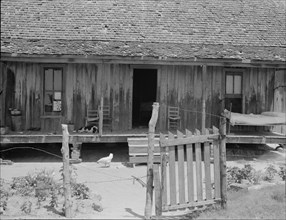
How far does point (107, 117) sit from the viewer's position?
16.3 m

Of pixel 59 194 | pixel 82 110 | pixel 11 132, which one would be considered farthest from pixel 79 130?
pixel 59 194

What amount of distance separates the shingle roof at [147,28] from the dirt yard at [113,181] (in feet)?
12.6

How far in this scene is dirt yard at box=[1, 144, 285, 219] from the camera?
343 inches

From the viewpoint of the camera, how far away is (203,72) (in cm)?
1533

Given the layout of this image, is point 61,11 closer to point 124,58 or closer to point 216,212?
point 124,58

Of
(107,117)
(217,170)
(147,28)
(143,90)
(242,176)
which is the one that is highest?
(147,28)

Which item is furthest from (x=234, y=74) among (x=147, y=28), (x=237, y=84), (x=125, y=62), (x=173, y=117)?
(x=125, y=62)

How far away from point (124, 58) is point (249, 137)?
5.47 m

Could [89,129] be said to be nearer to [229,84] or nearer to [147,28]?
[147,28]

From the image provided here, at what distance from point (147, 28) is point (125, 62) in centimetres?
275

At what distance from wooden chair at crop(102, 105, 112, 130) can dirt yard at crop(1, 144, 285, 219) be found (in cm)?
113

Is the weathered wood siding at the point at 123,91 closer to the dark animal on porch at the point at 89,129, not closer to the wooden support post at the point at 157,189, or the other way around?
the dark animal on porch at the point at 89,129

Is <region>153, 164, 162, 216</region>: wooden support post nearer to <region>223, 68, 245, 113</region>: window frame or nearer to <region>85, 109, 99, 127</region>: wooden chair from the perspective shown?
<region>85, 109, 99, 127</region>: wooden chair

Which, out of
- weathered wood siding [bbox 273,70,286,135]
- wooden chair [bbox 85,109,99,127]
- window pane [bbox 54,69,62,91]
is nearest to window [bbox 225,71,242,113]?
weathered wood siding [bbox 273,70,286,135]
